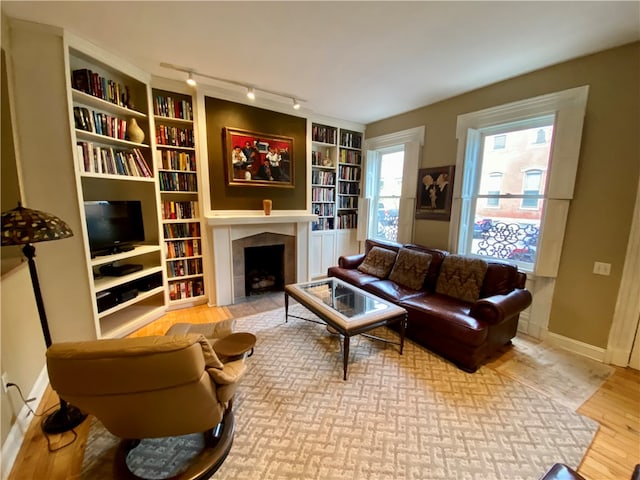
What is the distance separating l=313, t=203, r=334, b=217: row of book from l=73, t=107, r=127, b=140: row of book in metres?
2.71

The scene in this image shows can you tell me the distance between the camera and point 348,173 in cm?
473

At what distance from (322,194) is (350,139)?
111cm

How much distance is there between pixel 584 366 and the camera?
2338 mm

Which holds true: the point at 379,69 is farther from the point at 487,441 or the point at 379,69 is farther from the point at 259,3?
the point at 487,441

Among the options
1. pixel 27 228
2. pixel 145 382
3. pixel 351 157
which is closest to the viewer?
pixel 145 382

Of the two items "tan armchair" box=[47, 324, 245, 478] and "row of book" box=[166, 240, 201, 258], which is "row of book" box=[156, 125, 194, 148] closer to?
"row of book" box=[166, 240, 201, 258]

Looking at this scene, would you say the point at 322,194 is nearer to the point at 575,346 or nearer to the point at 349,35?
the point at 349,35

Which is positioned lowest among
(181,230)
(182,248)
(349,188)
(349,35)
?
(182,248)

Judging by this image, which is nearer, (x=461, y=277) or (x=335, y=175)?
(x=461, y=277)

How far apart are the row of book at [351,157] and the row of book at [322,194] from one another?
59 centimetres

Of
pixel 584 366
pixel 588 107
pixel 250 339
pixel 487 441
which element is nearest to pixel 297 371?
pixel 250 339

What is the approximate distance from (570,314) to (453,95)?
274 centimetres

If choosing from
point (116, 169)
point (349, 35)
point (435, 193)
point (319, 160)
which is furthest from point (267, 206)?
point (435, 193)

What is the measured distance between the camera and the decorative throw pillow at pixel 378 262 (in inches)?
137
